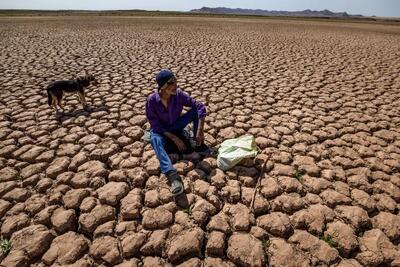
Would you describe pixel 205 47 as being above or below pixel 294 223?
above

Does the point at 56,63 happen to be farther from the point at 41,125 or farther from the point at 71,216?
the point at 71,216

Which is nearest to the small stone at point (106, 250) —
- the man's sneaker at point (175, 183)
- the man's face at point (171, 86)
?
the man's sneaker at point (175, 183)

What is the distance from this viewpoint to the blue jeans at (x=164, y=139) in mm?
2576

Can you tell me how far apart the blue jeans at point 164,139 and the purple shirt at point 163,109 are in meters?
0.05

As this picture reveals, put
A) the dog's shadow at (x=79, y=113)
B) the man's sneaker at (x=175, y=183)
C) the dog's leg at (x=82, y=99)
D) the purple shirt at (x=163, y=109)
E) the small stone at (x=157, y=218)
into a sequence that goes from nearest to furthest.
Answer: the small stone at (x=157, y=218), the man's sneaker at (x=175, y=183), the purple shirt at (x=163, y=109), the dog's shadow at (x=79, y=113), the dog's leg at (x=82, y=99)

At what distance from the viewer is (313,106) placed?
14.0 ft

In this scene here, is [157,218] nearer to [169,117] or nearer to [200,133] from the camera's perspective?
[200,133]

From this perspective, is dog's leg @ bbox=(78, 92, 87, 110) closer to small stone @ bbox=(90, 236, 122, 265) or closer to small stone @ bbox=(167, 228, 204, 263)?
small stone @ bbox=(90, 236, 122, 265)

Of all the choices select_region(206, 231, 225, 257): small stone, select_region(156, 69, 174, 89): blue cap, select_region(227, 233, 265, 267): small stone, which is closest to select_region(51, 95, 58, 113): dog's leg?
select_region(156, 69, 174, 89): blue cap

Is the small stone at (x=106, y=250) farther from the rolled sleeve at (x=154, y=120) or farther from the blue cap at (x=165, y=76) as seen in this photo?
the blue cap at (x=165, y=76)

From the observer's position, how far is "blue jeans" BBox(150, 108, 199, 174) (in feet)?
8.45

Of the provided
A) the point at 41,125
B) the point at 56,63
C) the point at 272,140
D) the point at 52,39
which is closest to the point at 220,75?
the point at 272,140

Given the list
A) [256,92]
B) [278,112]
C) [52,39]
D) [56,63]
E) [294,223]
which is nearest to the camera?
[294,223]

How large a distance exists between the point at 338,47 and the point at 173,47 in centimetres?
546
